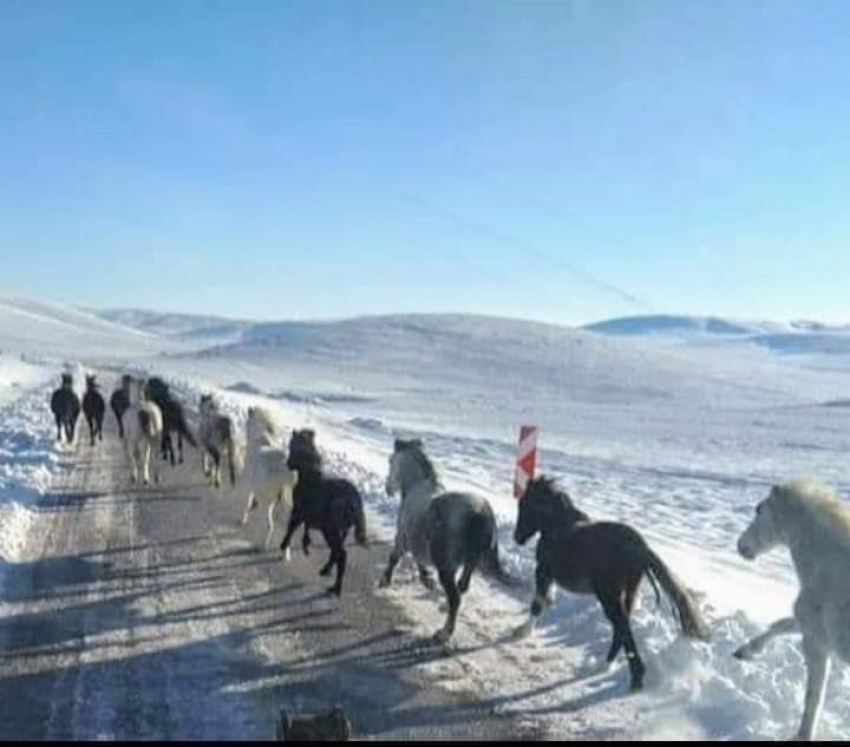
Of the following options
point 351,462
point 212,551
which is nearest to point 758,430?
point 351,462

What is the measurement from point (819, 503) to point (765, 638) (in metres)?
1.35

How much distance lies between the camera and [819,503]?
773 centimetres

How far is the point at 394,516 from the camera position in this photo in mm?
15516

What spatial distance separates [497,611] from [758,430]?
45394 mm

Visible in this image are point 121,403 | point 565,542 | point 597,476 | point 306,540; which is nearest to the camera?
point 565,542

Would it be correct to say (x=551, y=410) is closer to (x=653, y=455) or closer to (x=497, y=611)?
(x=653, y=455)

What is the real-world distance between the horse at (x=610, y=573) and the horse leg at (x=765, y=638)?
0.32m

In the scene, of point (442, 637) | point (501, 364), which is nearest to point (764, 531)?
point (442, 637)

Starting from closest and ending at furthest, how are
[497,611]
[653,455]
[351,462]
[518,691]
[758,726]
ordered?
[758,726], [518,691], [497,611], [351,462], [653,455]

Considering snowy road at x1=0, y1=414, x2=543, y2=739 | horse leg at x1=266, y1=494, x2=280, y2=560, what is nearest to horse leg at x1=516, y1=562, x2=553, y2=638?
snowy road at x1=0, y1=414, x2=543, y2=739

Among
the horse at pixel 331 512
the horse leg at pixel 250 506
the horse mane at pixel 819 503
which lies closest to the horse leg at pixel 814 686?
the horse mane at pixel 819 503

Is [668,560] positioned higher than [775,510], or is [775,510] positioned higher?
[775,510]

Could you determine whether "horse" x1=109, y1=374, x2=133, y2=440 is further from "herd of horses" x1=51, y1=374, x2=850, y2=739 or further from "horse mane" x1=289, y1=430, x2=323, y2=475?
"horse mane" x1=289, y1=430, x2=323, y2=475

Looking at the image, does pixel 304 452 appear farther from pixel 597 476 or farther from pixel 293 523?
pixel 597 476
